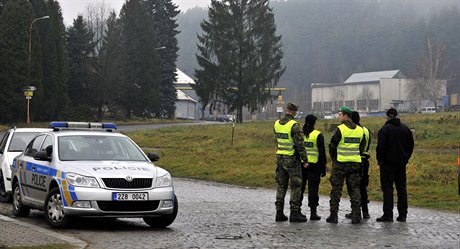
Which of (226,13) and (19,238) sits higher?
(226,13)

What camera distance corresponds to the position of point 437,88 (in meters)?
142

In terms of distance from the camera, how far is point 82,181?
12.7m

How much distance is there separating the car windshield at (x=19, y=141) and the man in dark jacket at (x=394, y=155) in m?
8.32

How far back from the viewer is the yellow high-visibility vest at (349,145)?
14.3 metres

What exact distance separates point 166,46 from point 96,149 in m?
84.2

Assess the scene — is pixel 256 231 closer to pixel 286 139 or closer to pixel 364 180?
pixel 286 139

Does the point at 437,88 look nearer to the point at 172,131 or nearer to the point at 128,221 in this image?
the point at 172,131

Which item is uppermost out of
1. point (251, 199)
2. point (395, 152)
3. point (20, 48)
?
point (20, 48)

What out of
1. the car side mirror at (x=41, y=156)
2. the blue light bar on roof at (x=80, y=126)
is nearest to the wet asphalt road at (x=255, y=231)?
the car side mirror at (x=41, y=156)

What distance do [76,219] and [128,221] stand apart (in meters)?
1.09

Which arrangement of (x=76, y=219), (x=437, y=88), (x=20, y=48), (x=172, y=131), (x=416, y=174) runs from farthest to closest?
(x=437, y=88), (x=20, y=48), (x=172, y=131), (x=416, y=174), (x=76, y=219)

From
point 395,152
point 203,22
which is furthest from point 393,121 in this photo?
point 203,22

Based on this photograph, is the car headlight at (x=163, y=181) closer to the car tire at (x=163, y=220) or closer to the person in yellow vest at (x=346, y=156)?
the car tire at (x=163, y=220)

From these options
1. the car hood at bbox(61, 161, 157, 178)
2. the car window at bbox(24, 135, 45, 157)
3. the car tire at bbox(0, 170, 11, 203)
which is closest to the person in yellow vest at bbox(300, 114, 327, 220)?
the car hood at bbox(61, 161, 157, 178)
